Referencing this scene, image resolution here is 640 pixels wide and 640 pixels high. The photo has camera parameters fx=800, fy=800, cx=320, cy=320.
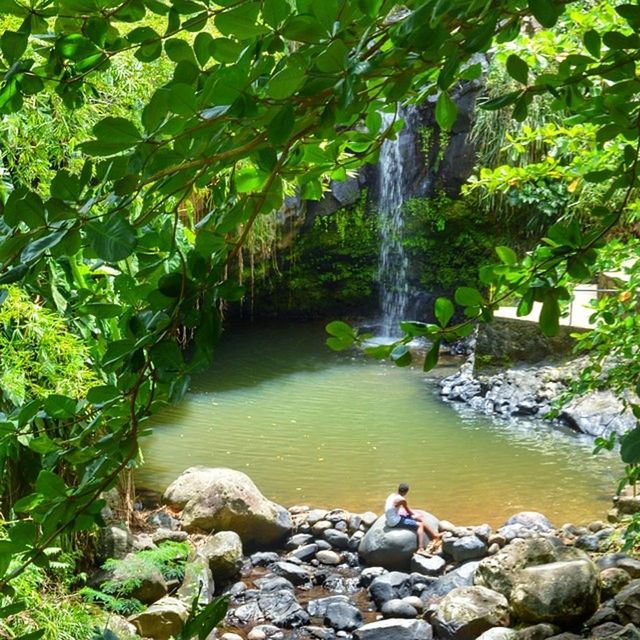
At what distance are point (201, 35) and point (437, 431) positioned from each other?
7733 mm

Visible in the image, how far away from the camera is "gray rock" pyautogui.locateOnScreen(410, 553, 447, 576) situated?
5.56 meters

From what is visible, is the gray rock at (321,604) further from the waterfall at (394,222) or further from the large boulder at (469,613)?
→ the waterfall at (394,222)

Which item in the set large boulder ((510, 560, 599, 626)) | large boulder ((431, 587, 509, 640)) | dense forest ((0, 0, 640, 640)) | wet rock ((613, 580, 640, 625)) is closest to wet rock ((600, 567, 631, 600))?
large boulder ((510, 560, 599, 626))

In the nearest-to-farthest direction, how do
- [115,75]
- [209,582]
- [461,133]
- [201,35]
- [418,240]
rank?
[201,35], [115,75], [209,582], [461,133], [418,240]

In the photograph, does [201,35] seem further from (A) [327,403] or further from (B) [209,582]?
(A) [327,403]

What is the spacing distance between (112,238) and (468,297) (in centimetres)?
46

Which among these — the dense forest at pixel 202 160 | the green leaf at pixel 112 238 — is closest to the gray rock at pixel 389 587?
the dense forest at pixel 202 160

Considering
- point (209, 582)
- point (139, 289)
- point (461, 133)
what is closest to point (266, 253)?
point (461, 133)

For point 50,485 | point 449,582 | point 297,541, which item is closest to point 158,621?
point 297,541

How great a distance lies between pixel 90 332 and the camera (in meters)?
4.00

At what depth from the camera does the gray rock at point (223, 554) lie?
5316 millimetres

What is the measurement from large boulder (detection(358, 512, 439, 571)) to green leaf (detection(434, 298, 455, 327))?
4987mm

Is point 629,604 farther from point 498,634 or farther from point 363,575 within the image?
point 363,575

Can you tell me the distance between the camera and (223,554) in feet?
17.5
